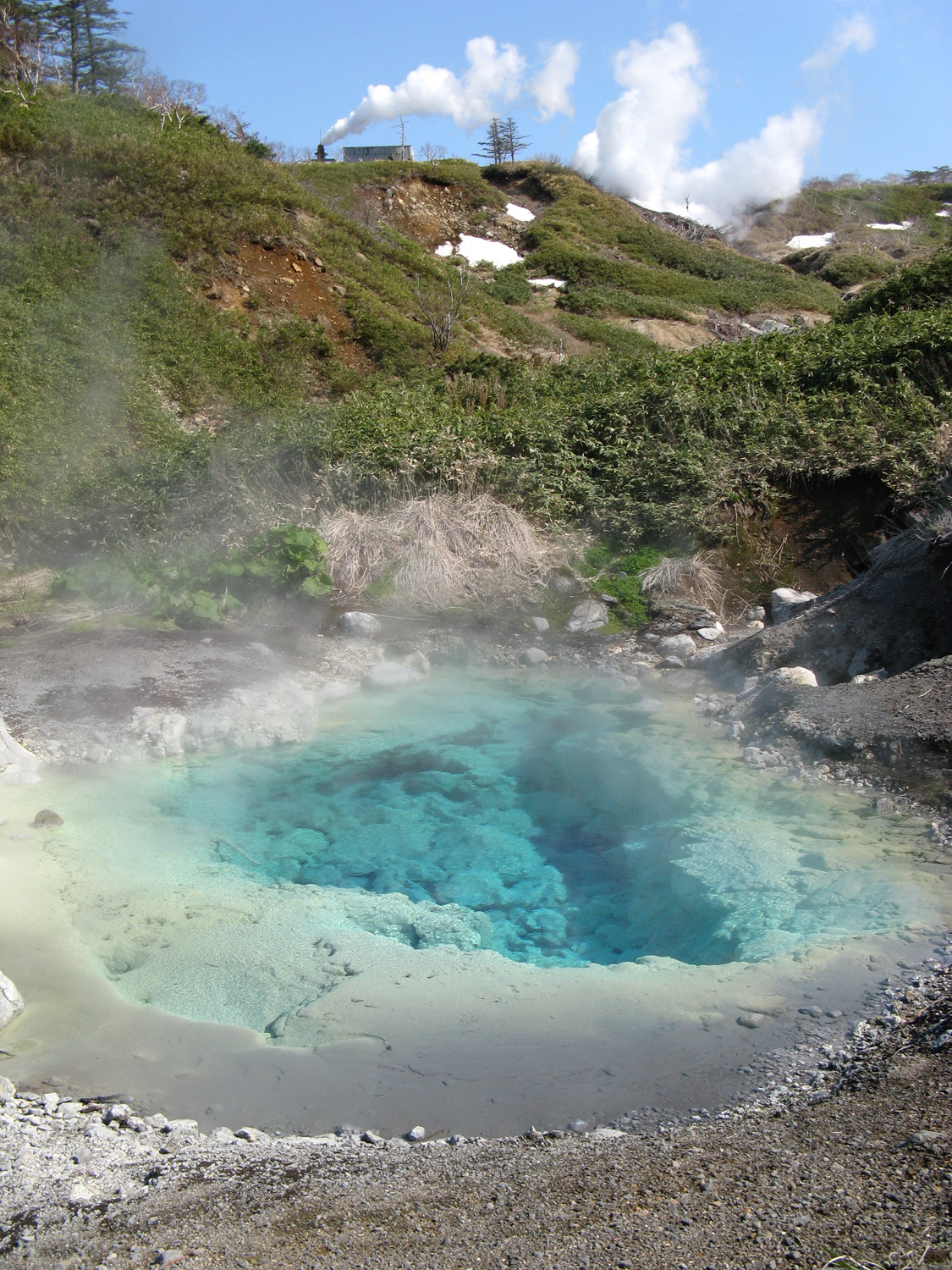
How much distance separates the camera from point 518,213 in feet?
125

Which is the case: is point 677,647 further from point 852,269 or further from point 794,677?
point 852,269

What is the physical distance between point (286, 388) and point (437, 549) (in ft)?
25.3

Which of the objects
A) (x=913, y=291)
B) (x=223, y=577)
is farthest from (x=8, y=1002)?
(x=913, y=291)

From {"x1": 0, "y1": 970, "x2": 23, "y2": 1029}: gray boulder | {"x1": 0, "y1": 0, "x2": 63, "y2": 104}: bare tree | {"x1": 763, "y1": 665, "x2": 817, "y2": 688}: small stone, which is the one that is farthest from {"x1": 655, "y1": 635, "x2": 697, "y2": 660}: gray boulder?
{"x1": 0, "y1": 0, "x2": 63, "y2": 104}: bare tree

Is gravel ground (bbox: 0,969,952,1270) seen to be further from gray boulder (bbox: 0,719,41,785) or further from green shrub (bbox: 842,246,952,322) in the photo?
green shrub (bbox: 842,246,952,322)

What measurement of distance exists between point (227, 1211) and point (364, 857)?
2.84 metres

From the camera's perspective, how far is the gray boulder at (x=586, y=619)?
9.34 metres

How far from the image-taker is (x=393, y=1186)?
2.58 metres

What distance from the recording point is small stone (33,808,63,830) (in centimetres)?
537

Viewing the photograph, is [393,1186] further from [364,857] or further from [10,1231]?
[364,857]

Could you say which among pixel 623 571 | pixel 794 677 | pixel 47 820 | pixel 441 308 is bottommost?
pixel 47 820

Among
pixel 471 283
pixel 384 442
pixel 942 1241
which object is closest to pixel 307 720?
pixel 384 442

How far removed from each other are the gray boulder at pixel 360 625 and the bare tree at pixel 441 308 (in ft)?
39.5

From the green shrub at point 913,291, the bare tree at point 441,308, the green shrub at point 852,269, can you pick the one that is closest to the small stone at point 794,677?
the green shrub at point 913,291
